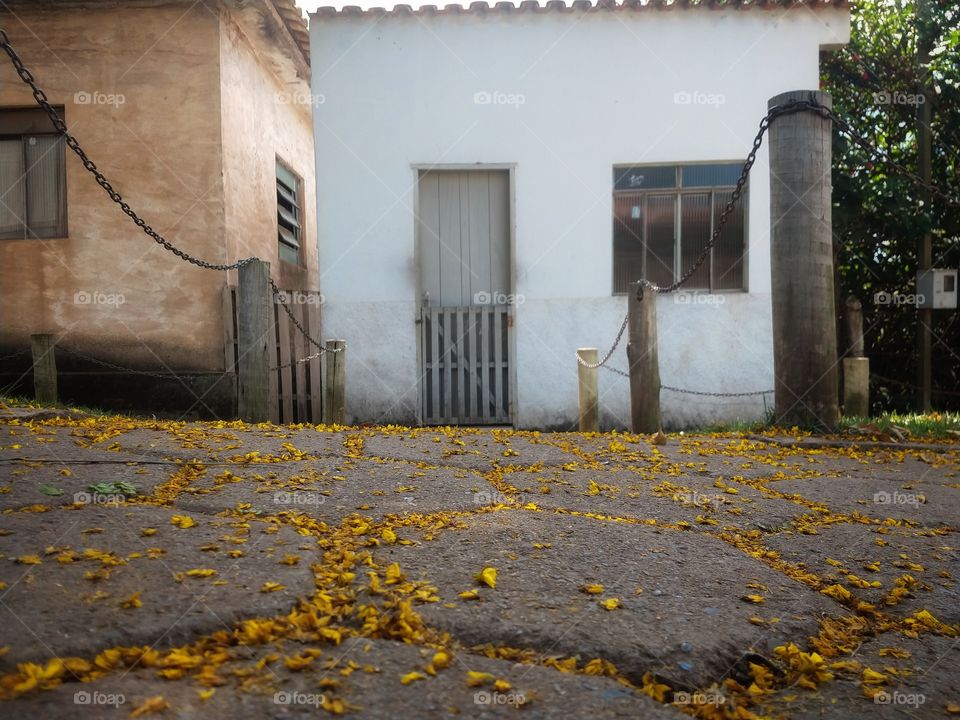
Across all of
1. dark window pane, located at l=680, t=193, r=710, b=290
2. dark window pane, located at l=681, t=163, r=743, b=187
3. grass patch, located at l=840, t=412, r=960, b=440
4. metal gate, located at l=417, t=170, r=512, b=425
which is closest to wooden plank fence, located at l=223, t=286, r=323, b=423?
metal gate, located at l=417, t=170, r=512, b=425

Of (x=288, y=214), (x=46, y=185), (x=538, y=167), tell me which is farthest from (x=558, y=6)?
(x=46, y=185)

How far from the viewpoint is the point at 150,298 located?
7.01 m

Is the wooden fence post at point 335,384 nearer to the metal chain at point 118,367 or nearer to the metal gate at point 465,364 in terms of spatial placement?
the metal gate at point 465,364

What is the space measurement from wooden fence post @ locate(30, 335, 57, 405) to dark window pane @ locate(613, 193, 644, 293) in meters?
5.48

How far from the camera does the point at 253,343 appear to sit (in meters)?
5.03

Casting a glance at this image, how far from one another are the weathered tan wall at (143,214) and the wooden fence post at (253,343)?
2.12 metres

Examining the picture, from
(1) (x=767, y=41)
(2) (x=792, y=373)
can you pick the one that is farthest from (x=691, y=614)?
(1) (x=767, y=41)

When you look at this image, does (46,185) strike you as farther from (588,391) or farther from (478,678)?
(478,678)

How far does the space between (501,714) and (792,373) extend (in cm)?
376

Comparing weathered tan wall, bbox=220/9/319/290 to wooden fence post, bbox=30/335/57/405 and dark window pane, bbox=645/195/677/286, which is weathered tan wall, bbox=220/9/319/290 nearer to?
wooden fence post, bbox=30/335/57/405

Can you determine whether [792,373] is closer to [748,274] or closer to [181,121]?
[748,274]

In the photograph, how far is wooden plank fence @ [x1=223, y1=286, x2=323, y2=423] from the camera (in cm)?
699

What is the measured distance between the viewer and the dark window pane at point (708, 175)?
7.24m

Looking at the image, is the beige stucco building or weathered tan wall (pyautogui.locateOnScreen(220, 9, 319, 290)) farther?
weathered tan wall (pyautogui.locateOnScreen(220, 9, 319, 290))
